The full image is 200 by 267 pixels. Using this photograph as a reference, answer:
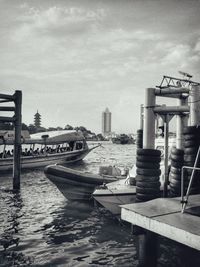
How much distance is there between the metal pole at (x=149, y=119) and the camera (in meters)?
9.76

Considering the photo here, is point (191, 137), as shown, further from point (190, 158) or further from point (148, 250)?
point (148, 250)

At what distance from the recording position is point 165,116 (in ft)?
34.3

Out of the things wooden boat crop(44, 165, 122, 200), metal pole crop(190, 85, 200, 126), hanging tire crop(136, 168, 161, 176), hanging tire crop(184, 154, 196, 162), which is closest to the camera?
hanging tire crop(184, 154, 196, 162)

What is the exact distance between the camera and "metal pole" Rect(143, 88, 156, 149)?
9758 millimetres

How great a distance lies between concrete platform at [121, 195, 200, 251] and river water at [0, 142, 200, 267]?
2.13 meters

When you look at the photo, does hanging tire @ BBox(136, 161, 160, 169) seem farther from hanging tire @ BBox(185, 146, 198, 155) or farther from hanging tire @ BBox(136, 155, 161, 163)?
hanging tire @ BBox(185, 146, 198, 155)

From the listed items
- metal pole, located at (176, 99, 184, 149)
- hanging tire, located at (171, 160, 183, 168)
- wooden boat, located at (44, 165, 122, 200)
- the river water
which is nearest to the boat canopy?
the river water

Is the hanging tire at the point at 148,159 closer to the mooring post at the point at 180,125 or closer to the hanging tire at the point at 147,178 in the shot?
the hanging tire at the point at 147,178

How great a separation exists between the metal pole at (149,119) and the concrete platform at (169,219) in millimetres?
2989

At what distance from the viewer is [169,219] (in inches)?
221

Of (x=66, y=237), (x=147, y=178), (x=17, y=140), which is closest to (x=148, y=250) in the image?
(x=147, y=178)

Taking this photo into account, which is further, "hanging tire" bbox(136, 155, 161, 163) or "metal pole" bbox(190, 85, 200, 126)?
"hanging tire" bbox(136, 155, 161, 163)

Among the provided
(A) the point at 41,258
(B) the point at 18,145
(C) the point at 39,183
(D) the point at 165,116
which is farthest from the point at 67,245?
(C) the point at 39,183

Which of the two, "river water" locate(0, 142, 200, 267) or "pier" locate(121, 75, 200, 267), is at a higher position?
Answer: "pier" locate(121, 75, 200, 267)
